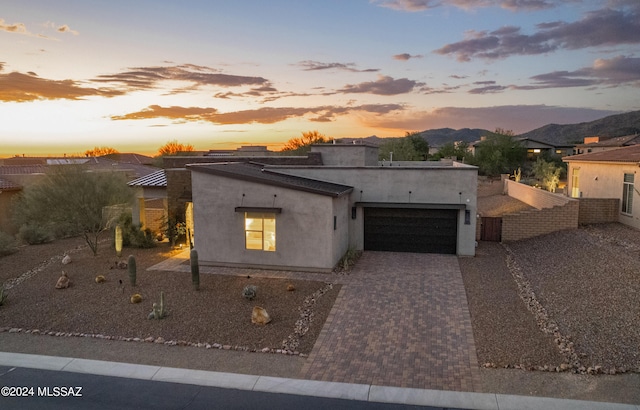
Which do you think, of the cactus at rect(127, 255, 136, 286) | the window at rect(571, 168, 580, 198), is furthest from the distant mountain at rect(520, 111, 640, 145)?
the cactus at rect(127, 255, 136, 286)

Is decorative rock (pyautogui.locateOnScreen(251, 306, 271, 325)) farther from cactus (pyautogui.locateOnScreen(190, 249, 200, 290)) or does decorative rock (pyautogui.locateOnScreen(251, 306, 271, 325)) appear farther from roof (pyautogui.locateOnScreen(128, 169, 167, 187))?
roof (pyautogui.locateOnScreen(128, 169, 167, 187))

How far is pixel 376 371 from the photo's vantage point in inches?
340

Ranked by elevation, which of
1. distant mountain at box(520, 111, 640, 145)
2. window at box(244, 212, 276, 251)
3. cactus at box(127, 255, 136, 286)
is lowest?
cactus at box(127, 255, 136, 286)

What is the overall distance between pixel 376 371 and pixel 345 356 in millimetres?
890

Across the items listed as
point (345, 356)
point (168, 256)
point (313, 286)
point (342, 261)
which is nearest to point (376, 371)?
point (345, 356)

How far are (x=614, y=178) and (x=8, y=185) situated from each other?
39082mm

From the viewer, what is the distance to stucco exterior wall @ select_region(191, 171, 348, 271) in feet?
51.4

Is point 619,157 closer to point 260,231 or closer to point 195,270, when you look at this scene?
point 260,231

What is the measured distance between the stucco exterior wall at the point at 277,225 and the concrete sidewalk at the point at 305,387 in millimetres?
7480

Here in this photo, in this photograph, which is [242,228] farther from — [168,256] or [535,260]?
[535,260]

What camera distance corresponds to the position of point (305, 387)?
8.11 meters

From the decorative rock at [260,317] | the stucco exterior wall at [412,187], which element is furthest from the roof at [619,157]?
the decorative rock at [260,317]

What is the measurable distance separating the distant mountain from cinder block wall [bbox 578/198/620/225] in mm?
119331

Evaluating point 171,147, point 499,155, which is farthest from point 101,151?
point 499,155
